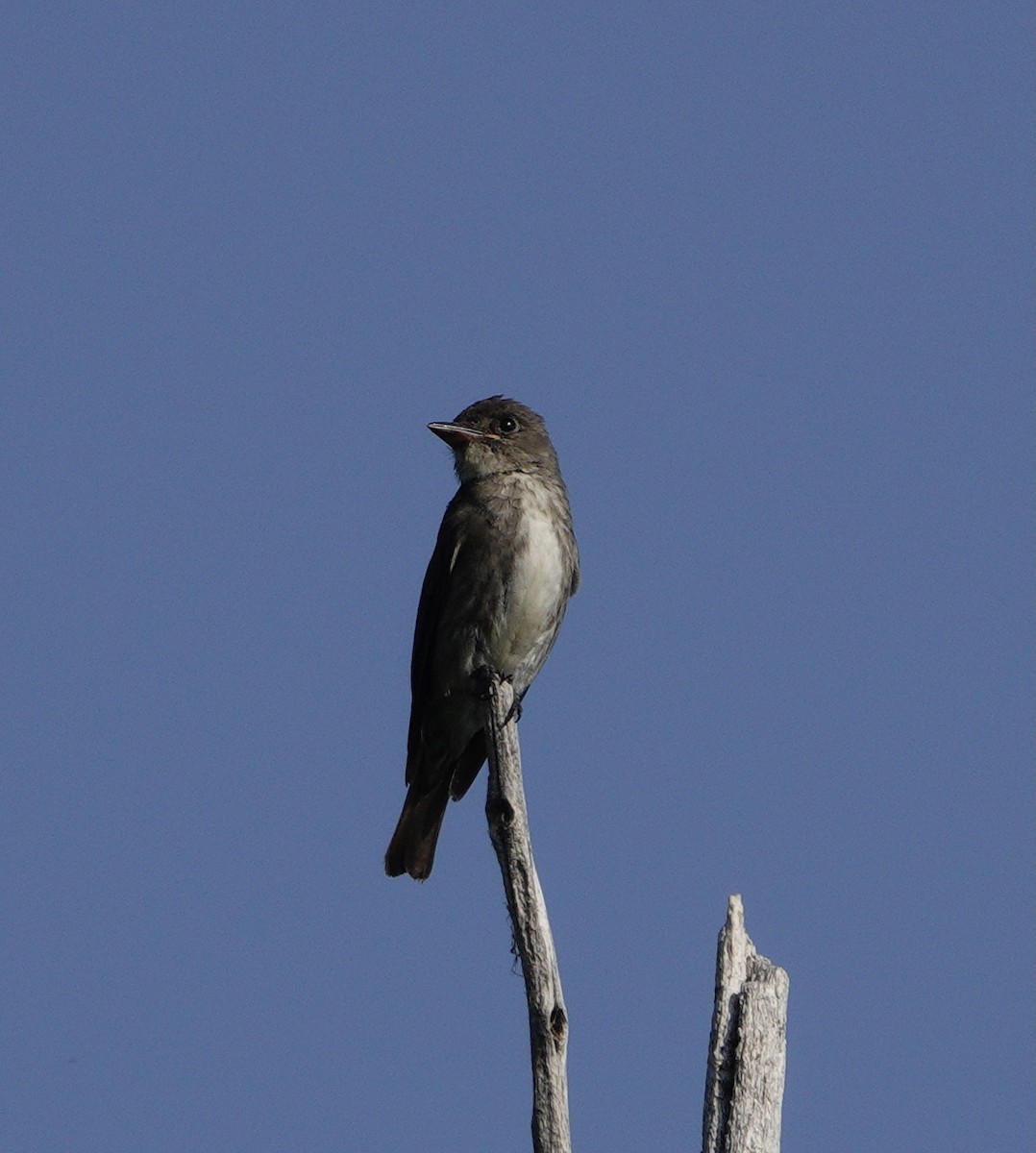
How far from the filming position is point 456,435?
30.5 feet

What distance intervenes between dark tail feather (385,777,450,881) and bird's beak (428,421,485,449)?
1.75 meters

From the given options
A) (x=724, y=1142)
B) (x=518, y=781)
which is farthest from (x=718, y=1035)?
(x=518, y=781)

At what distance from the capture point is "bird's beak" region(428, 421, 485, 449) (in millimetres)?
9297

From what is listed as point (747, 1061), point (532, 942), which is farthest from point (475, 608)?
point (747, 1061)

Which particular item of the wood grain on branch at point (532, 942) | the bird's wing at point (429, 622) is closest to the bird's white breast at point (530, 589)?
the bird's wing at point (429, 622)

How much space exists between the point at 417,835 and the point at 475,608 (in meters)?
1.15

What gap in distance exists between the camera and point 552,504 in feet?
29.5

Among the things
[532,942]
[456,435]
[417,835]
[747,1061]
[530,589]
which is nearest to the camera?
[747,1061]

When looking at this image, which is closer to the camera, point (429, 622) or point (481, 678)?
point (481, 678)

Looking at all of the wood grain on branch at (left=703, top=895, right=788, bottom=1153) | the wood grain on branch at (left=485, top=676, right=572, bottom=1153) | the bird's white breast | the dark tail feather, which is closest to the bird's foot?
the bird's white breast

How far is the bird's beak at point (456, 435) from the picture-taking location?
930cm

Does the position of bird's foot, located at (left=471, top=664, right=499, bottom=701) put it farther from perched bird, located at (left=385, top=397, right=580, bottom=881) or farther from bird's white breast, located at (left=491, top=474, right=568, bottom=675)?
bird's white breast, located at (left=491, top=474, right=568, bottom=675)

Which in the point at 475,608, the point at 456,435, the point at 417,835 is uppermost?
the point at 456,435

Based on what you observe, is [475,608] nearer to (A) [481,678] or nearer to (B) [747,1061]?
(A) [481,678]
